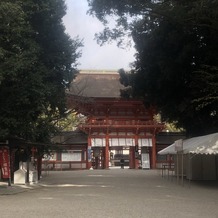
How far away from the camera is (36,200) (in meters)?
14.2

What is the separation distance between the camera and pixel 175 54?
21438 mm

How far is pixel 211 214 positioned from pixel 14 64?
9.46 meters

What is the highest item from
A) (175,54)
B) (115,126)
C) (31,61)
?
(175,54)

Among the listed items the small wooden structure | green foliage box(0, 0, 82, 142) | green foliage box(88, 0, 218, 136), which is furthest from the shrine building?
green foliage box(0, 0, 82, 142)

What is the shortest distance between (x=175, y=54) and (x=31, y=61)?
813cm

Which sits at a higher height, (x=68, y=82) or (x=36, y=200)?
(x=68, y=82)

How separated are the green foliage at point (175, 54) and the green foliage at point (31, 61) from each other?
2289 mm

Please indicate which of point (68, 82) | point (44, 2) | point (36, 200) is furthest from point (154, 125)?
point (36, 200)

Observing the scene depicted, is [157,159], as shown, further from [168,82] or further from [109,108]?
[168,82]

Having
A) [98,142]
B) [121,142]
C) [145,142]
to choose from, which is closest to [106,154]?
[98,142]

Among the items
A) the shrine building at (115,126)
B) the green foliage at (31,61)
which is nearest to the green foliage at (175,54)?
the green foliage at (31,61)

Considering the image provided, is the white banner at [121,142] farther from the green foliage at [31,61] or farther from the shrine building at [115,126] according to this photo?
the green foliage at [31,61]

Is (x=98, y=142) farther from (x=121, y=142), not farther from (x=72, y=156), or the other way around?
(x=72, y=156)

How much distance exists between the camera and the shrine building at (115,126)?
4348 centimetres
